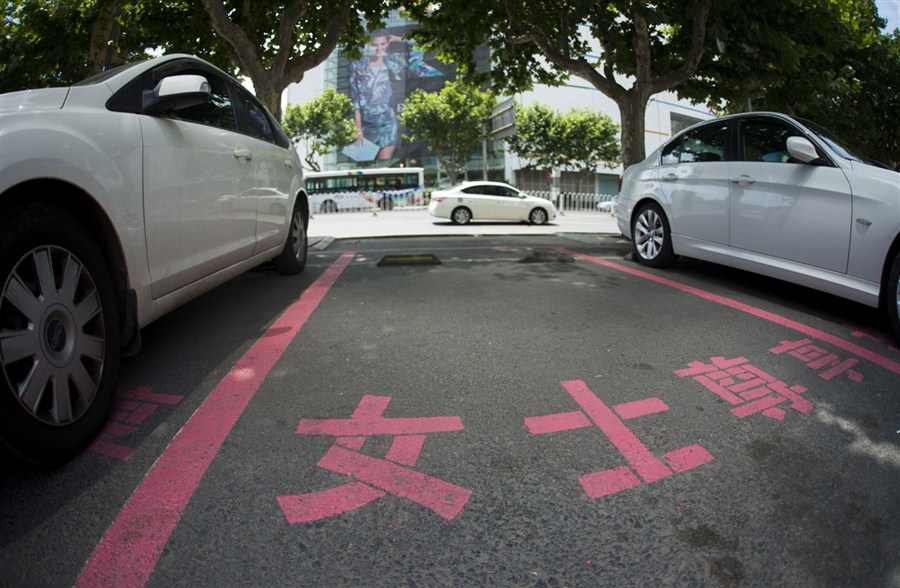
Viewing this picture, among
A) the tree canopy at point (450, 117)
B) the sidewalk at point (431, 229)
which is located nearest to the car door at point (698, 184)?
the sidewalk at point (431, 229)

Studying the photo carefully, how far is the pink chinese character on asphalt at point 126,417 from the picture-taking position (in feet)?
7.07

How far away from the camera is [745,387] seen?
2867 mm

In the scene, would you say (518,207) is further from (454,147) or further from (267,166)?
(454,147)

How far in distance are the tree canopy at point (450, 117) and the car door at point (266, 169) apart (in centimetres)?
4008

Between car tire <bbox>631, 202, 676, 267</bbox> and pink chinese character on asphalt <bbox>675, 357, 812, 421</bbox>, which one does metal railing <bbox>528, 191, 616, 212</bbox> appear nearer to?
car tire <bbox>631, 202, 676, 267</bbox>

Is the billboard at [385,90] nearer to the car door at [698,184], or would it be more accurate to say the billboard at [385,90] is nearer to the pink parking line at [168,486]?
the car door at [698,184]

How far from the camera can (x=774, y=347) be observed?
353 centimetres

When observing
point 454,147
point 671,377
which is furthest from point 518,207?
point 454,147

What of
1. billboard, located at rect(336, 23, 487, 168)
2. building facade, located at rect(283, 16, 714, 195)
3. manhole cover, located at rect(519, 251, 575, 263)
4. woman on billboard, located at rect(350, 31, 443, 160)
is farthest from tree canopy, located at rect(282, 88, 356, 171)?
manhole cover, located at rect(519, 251, 575, 263)

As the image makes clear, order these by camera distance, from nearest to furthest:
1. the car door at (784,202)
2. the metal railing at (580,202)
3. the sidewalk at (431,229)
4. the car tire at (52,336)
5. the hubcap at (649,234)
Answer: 1. the car tire at (52,336)
2. the car door at (784,202)
3. the hubcap at (649,234)
4. the sidewalk at (431,229)
5. the metal railing at (580,202)

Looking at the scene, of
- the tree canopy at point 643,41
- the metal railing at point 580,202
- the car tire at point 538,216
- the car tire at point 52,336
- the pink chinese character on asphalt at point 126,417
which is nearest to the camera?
Answer: the car tire at point 52,336

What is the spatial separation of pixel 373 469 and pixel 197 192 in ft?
6.17

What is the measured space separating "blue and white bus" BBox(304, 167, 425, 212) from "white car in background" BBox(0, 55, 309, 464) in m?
30.8

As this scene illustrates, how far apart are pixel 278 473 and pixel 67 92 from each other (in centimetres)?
176
